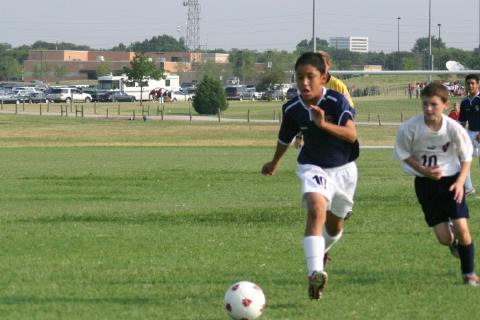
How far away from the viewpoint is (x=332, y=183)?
29.4 ft

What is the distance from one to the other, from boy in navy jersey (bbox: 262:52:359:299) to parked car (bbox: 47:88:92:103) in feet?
312

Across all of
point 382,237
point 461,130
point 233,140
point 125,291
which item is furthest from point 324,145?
point 233,140

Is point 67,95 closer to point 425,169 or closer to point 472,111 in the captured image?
point 472,111

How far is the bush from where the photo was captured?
78.5m

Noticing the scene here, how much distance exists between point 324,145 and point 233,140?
4086cm

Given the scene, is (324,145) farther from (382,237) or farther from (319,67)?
(382,237)

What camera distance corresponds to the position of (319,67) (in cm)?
880

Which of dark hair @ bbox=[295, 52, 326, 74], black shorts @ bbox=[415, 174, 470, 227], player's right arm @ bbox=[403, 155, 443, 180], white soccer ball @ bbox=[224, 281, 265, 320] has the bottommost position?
white soccer ball @ bbox=[224, 281, 265, 320]

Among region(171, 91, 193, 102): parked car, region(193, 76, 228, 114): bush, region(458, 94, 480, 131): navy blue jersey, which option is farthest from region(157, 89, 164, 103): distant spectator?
region(458, 94, 480, 131): navy blue jersey

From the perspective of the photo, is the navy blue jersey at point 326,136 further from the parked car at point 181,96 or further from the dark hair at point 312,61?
the parked car at point 181,96

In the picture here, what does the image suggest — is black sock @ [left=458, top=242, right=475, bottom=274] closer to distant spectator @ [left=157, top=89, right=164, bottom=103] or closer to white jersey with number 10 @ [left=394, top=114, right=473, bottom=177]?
white jersey with number 10 @ [left=394, top=114, right=473, bottom=177]

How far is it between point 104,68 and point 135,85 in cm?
5938

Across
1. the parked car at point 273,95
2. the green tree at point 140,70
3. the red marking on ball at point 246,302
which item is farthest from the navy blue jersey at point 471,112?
the parked car at point 273,95

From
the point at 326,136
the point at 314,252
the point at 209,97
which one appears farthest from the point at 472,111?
the point at 209,97
